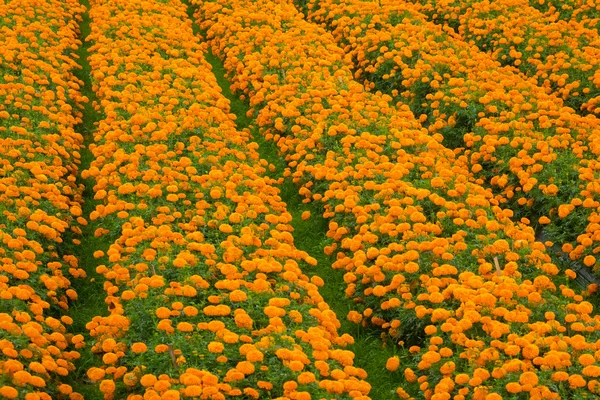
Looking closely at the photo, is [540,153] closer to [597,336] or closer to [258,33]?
[597,336]

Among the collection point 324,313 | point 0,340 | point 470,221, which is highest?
point 470,221

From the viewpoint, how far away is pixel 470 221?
820 centimetres

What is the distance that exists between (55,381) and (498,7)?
11.1m

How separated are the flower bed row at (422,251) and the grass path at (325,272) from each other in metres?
0.16

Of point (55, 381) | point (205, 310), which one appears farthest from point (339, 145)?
point (55, 381)

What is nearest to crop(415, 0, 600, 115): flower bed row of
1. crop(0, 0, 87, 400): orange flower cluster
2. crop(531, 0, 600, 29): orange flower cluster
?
crop(531, 0, 600, 29): orange flower cluster

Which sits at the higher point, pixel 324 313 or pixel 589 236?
pixel 589 236

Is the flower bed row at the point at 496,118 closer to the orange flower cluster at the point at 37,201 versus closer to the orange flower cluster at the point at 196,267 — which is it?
the orange flower cluster at the point at 196,267

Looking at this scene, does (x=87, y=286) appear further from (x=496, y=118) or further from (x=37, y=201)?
(x=496, y=118)

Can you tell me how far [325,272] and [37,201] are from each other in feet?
11.5

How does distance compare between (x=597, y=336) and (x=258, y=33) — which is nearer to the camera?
(x=597, y=336)

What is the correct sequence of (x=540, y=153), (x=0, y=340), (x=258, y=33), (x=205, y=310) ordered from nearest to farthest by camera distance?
(x=0, y=340), (x=205, y=310), (x=540, y=153), (x=258, y=33)

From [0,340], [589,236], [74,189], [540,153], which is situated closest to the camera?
[0,340]

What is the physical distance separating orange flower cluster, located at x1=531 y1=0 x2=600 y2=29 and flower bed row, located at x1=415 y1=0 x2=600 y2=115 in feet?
1.03
